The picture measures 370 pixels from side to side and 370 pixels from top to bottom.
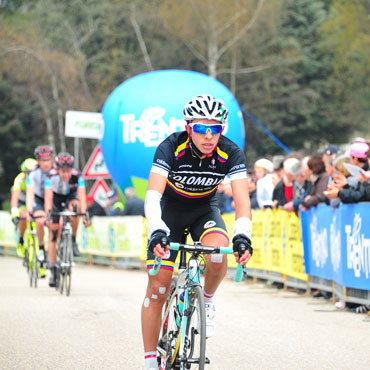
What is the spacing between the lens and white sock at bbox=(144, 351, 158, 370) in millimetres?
6156

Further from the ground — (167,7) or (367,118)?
(167,7)

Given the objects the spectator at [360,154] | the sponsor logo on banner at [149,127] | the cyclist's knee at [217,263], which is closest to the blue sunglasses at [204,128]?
the cyclist's knee at [217,263]

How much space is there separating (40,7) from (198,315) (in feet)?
194

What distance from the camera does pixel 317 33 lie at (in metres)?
55.8

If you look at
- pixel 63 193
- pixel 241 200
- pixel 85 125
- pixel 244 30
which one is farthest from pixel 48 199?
pixel 244 30

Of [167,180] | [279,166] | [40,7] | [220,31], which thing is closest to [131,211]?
[279,166]

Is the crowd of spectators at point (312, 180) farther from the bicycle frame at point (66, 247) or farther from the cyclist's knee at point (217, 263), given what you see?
the cyclist's knee at point (217, 263)

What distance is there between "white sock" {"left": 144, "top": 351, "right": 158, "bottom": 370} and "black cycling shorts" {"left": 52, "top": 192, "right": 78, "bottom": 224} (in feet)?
25.5

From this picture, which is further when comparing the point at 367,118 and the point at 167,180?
the point at 367,118

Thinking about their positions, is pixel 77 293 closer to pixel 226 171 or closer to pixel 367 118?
pixel 226 171

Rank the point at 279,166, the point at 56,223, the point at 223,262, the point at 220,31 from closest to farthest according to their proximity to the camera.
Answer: the point at 223,262, the point at 56,223, the point at 279,166, the point at 220,31

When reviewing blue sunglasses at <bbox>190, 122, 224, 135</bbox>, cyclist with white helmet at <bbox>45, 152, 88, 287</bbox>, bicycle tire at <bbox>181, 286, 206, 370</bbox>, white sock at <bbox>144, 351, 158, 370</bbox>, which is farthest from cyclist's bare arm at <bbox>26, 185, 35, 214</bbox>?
bicycle tire at <bbox>181, 286, 206, 370</bbox>

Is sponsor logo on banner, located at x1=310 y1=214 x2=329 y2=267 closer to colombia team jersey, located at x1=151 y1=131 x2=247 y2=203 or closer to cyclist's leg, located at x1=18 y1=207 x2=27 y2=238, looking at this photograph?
cyclist's leg, located at x1=18 y1=207 x2=27 y2=238

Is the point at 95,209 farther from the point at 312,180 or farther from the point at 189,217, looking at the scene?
the point at 189,217
